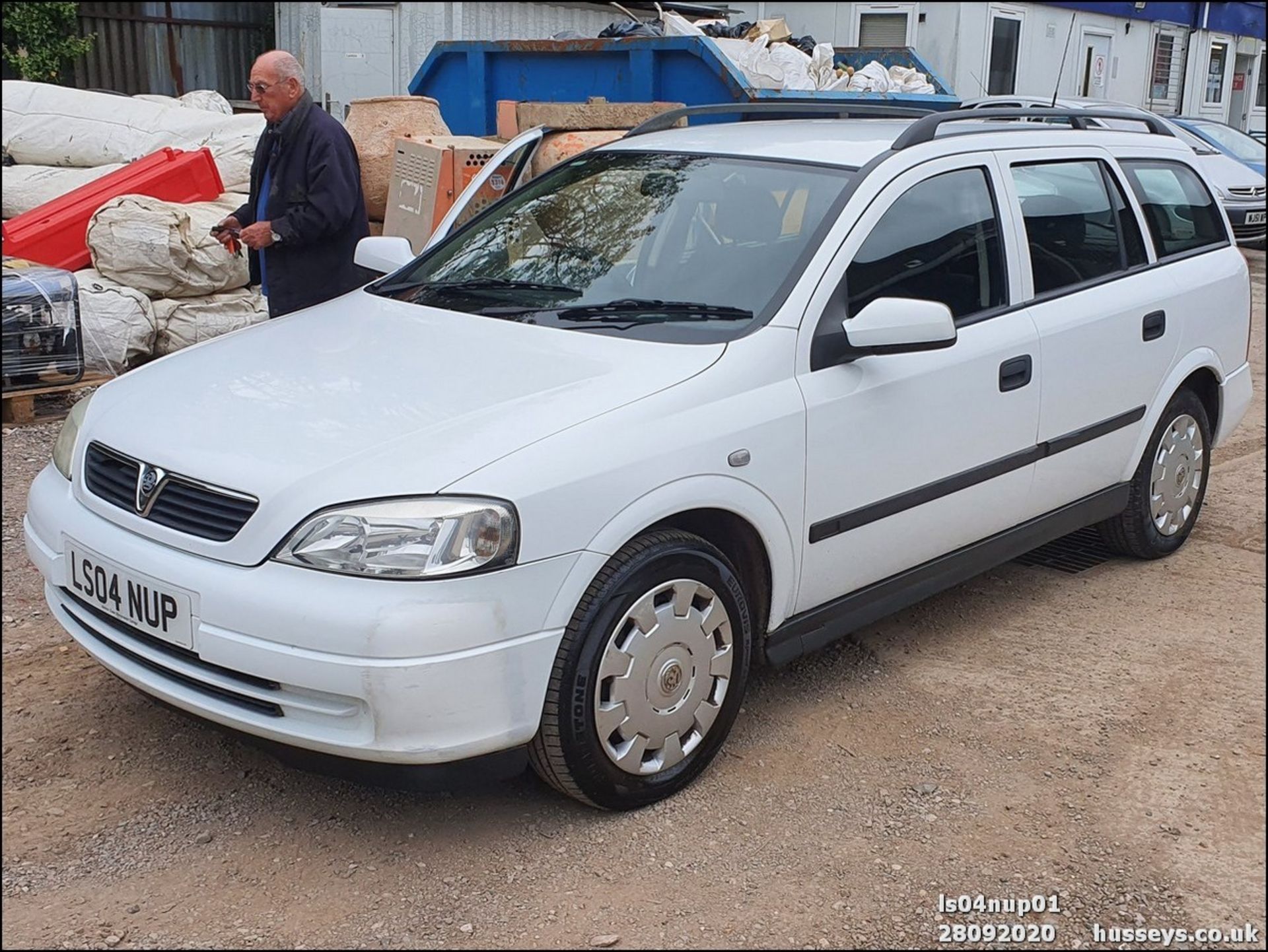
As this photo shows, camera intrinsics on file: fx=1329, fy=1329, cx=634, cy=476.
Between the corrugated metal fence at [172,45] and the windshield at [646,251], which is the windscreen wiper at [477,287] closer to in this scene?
the windshield at [646,251]

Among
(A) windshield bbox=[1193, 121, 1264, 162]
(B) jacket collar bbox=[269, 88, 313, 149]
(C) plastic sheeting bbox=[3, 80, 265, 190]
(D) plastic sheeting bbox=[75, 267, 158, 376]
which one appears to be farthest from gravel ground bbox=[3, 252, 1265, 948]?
(A) windshield bbox=[1193, 121, 1264, 162]

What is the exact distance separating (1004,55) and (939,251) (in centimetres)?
1698

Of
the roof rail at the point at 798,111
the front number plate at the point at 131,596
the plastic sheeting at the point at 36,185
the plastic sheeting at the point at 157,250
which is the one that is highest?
the roof rail at the point at 798,111

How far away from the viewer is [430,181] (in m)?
7.32

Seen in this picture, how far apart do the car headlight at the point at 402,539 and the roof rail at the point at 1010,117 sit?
1968 mm

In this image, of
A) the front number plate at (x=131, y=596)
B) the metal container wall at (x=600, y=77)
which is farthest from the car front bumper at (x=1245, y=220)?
the front number plate at (x=131, y=596)

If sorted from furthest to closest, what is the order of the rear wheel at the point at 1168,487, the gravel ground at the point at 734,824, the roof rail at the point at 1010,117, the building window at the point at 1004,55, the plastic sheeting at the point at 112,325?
the building window at the point at 1004,55, the plastic sheeting at the point at 112,325, the rear wheel at the point at 1168,487, the roof rail at the point at 1010,117, the gravel ground at the point at 734,824

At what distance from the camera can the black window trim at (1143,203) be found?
5053 mm

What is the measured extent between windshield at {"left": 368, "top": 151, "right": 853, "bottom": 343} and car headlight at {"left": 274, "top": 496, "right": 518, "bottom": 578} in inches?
36.8

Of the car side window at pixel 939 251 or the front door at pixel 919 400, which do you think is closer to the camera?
the front door at pixel 919 400

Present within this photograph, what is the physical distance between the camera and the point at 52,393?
23.1 ft

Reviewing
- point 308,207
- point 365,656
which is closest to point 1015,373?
point 365,656

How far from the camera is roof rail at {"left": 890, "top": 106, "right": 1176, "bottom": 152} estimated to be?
412 cm

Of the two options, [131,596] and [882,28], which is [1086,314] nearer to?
[131,596]
